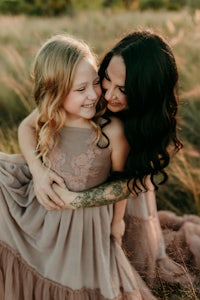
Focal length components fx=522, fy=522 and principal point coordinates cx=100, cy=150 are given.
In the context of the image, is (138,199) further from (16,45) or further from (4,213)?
(16,45)

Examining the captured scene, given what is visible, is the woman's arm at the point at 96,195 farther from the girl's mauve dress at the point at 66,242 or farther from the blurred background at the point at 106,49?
the blurred background at the point at 106,49

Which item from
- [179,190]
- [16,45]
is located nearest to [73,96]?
[179,190]

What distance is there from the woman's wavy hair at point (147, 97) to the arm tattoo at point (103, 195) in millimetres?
63

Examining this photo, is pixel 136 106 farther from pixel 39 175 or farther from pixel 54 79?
pixel 39 175

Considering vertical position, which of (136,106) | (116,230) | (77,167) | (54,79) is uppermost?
(54,79)

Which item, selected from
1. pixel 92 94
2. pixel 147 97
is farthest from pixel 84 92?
pixel 147 97

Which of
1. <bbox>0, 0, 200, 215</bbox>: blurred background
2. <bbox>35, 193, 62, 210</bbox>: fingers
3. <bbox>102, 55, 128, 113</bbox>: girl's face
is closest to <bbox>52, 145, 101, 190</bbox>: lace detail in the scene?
<bbox>35, 193, 62, 210</bbox>: fingers

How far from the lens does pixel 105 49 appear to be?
10.4 ft

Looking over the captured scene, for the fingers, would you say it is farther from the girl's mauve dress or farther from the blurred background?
the blurred background

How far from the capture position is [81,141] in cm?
237

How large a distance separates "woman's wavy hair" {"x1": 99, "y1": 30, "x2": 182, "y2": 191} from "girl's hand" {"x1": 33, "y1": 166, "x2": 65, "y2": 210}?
34 centimetres

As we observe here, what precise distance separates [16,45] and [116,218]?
480cm

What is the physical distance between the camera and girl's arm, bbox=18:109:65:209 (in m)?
2.38

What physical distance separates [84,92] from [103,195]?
1.54 feet
